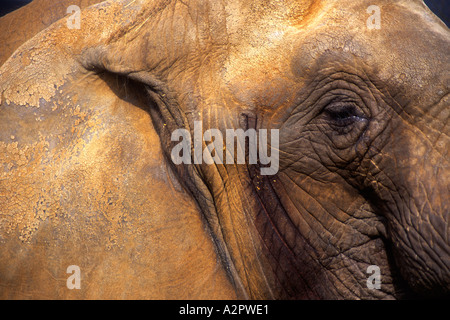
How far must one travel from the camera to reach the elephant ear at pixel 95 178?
202 cm

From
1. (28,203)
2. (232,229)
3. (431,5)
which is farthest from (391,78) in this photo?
(431,5)

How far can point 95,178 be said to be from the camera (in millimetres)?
2078

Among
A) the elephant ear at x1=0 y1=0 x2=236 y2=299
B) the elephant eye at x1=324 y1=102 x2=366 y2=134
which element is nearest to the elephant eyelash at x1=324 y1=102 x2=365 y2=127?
the elephant eye at x1=324 y1=102 x2=366 y2=134

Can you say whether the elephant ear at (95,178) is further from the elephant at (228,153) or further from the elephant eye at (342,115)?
the elephant eye at (342,115)

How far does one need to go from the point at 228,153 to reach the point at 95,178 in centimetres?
61

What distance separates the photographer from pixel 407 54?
5.51 feet

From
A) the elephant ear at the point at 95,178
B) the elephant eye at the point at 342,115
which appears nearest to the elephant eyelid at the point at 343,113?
the elephant eye at the point at 342,115

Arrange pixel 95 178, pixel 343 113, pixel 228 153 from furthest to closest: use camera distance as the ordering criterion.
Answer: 1. pixel 95 178
2. pixel 228 153
3. pixel 343 113

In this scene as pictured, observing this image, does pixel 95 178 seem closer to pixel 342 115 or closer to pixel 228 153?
pixel 228 153

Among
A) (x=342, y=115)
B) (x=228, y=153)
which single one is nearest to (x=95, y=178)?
(x=228, y=153)

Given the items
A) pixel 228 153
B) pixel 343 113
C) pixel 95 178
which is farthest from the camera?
pixel 95 178

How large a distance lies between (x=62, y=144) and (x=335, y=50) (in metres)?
1.25

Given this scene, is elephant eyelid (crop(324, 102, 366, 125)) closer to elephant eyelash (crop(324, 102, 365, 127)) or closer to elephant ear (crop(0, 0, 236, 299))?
elephant eyelash (crop(324, 102, 365, 127))
